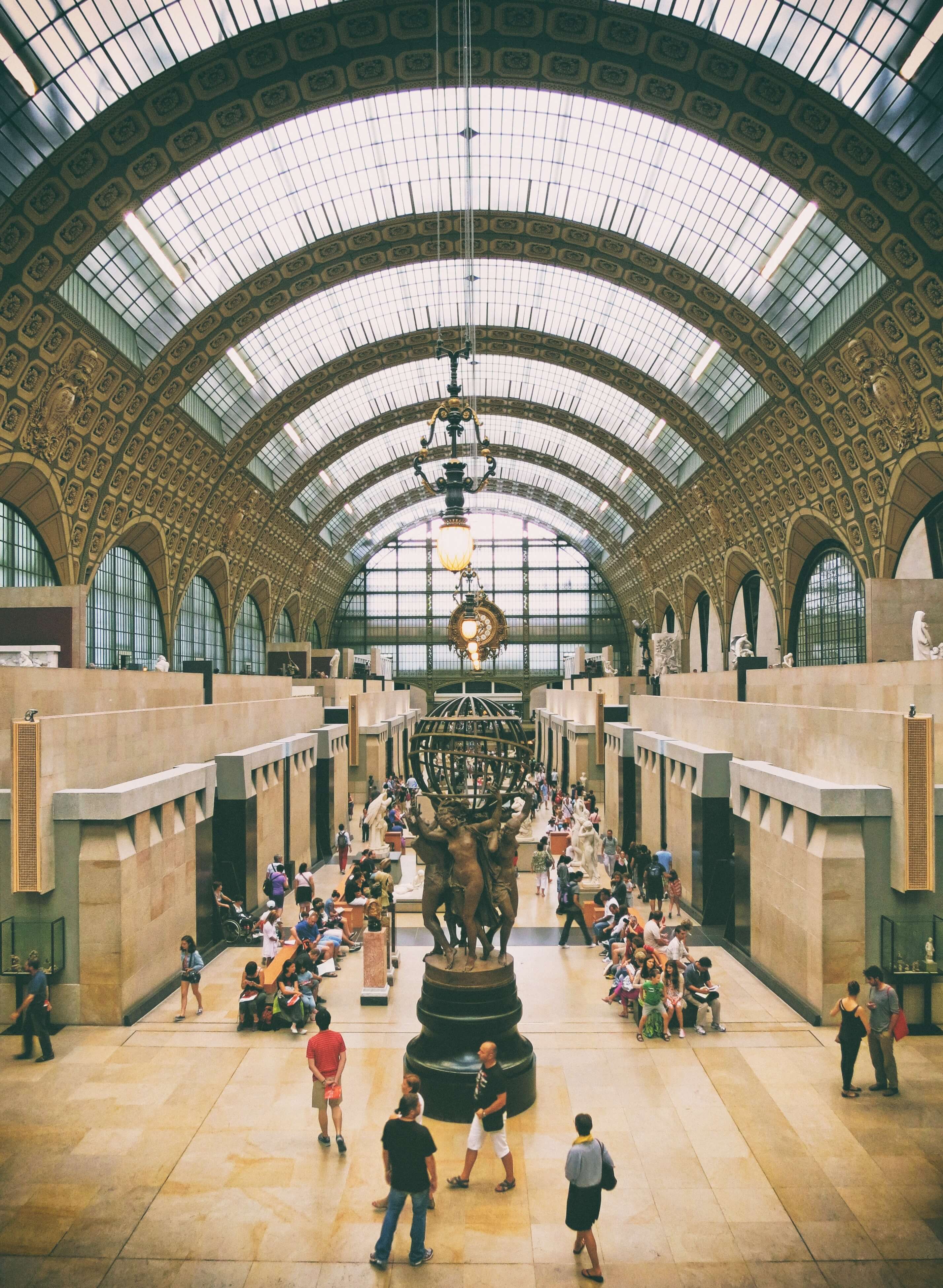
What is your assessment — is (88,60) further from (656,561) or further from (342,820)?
(656,561)

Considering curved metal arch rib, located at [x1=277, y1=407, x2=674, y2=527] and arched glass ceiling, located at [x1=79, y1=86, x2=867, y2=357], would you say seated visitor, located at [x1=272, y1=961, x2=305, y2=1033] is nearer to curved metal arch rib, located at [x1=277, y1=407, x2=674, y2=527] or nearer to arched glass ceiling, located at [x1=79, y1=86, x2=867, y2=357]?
arched glass ceiling, located at [x1=79, y1=86, x2=867, y2=357]

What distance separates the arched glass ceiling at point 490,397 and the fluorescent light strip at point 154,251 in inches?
502

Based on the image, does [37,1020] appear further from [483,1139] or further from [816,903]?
[816,903]

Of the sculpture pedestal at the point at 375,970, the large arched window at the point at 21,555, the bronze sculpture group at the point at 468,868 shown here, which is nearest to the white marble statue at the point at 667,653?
the large arched window at the point at 21,555

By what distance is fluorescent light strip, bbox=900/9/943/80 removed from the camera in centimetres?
1498

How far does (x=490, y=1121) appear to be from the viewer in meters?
7.18

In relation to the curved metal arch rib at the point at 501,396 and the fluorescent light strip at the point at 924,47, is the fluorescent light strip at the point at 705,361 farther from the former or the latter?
the fluorescent light strip at the point at 924,47

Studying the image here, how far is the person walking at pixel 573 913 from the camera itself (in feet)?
49.5

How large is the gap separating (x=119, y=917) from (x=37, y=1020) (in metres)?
1.39

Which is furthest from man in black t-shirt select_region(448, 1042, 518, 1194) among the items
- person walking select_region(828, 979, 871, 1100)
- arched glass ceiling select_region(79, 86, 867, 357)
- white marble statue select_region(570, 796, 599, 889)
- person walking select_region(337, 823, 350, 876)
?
arched glass ceiling select_region(79, 86, 867, 357)

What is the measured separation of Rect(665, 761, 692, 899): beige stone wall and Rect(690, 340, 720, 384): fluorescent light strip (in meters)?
16.0

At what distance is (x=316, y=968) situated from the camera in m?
12.7

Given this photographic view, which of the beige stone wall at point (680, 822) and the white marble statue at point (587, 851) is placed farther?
the white marble statue at point (587, 851)

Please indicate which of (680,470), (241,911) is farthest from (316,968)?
(680,470)
